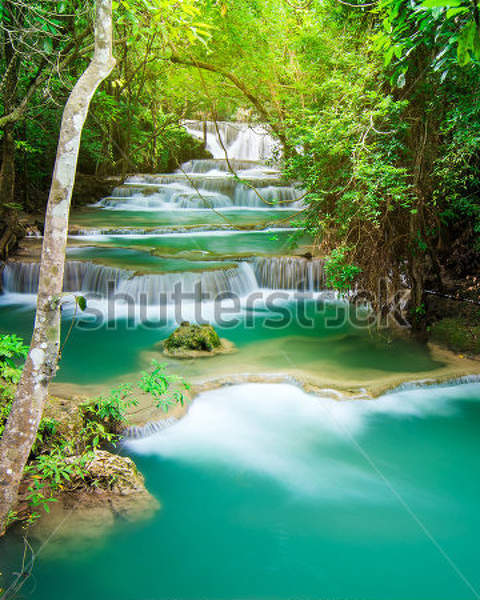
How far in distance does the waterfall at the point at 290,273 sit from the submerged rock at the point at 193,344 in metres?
3.24

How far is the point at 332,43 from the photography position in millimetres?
8719

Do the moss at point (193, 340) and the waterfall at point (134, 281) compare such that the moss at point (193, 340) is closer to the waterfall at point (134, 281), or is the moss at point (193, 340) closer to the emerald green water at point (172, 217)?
the waterfall at point (134, 281)

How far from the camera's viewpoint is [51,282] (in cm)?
262

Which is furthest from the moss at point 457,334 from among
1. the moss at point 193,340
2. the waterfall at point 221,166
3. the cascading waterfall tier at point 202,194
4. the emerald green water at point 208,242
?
the waterfall at point 221,166

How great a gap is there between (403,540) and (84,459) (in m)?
2.47

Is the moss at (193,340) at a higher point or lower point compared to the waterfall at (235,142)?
lower

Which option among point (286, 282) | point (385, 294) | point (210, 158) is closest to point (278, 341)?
point (385, 294)

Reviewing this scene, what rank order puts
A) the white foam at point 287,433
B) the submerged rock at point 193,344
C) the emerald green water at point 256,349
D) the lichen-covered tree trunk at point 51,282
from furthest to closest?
the submerged rock at point 193,344, the emerald green water at point 256,349, the white foam at point 287,433, the lichen-covered tree trunk at point 51,282

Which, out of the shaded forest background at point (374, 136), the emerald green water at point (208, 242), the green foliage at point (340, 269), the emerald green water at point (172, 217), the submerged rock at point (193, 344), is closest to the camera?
the shaded forest background at point (374, 136)

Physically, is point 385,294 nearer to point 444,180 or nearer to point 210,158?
point 444,180

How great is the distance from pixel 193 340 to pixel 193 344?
2.4 inches

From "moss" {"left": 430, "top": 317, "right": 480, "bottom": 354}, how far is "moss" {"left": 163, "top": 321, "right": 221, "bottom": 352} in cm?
331

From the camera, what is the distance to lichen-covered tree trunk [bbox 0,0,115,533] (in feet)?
8.51

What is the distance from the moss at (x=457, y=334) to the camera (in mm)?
6438
